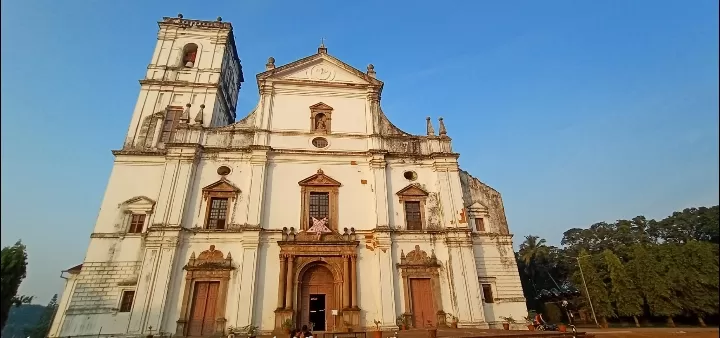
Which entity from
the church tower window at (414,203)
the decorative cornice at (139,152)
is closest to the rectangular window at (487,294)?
the church tower window at (414,203)

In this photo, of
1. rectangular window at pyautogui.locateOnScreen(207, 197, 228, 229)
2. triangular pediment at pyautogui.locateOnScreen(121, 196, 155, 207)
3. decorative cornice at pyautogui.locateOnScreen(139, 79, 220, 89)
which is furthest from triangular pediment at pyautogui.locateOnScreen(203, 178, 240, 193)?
decorative cornice at pyautogui.locateOnScreen(139, 79, 220, 89)

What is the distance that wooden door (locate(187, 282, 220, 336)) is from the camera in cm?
1535

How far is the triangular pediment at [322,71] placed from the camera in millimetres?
21406

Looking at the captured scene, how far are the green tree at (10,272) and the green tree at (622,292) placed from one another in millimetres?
33777

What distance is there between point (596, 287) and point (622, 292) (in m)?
1.86

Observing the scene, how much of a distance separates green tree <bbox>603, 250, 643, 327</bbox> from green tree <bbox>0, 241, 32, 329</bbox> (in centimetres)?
3378

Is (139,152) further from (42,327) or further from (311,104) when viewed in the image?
(42,327)

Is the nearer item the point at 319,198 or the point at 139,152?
the point at 319,198

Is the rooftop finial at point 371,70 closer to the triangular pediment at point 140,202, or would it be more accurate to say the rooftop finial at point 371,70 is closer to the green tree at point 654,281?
the triangular pediment at point 140,202

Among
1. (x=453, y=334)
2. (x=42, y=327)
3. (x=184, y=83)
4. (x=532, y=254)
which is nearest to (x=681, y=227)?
(x=532, y=254)

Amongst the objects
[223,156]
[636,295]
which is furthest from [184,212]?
[636,295]

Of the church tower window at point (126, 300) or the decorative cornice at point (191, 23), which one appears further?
the decorative cornice at point (191, 23)

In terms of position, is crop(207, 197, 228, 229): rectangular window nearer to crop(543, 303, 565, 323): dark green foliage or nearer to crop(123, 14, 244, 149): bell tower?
crop(123, 14, 244, 149): bell tower

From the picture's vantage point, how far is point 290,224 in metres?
17.7
